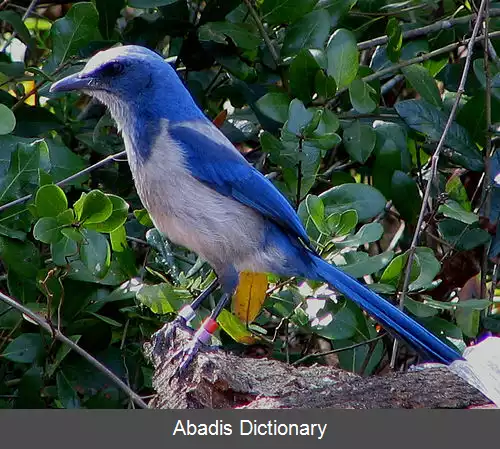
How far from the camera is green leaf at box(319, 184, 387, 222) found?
4758 mm

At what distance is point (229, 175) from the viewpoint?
4.59m

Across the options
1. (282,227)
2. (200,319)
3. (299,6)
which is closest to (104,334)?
(200,319)

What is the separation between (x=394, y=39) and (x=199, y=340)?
5.83 feet

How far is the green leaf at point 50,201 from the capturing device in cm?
422

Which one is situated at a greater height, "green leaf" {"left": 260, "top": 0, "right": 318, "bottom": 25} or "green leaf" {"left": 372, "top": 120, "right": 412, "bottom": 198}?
"green leaf" {"left": 260, "top": 0, "right": 318, "bottom": 25}

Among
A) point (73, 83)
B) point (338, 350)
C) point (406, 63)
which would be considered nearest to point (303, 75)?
point (406, 63)

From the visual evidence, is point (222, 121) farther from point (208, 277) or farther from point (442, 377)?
point (442, 377)

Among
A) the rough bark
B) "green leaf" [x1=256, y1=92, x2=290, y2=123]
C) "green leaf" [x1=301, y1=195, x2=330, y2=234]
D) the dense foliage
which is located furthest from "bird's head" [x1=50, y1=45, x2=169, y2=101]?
the rough bark

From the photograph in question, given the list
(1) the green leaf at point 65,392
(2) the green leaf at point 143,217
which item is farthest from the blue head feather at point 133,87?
(1) the green leaf at point 65,392

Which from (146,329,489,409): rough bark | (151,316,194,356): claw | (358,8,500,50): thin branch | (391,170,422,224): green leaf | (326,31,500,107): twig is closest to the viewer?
(146,329,489,409): rough bark

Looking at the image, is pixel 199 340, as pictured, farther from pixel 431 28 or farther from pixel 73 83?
pixel 431 28

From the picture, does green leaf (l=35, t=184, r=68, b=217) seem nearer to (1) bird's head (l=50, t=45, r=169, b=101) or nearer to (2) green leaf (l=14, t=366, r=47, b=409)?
(1) bird's head (l=50, t=45, r=169, b=101)

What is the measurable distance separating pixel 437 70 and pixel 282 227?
1466 millimetres

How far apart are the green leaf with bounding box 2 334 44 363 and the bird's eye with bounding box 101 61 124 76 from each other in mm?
1181
